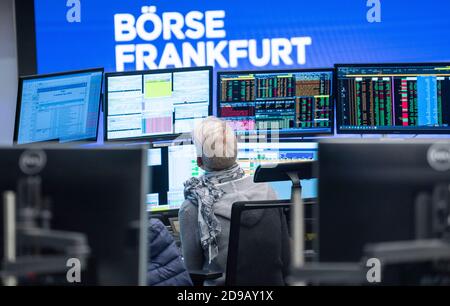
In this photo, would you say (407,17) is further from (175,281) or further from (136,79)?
(175,281)

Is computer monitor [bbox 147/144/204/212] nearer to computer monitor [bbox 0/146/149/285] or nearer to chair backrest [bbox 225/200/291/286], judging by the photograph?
chair backrest [bbox 225/200/291/286]

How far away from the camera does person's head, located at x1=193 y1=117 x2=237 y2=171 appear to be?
326 cm

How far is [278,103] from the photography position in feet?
13.5

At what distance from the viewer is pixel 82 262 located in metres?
Result: 1.29

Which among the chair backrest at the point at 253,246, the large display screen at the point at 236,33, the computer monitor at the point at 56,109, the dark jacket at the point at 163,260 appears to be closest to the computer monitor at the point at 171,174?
the computer monitor at the point at 56,109

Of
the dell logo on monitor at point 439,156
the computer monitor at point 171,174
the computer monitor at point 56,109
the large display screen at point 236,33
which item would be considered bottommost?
the computer monitor at point 171,174

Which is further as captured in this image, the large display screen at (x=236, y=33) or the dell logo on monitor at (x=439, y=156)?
the large display screen at (x=236, y=33)

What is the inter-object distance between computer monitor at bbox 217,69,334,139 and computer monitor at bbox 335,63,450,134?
9 centimetres

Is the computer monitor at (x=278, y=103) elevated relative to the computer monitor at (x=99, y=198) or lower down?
elevated

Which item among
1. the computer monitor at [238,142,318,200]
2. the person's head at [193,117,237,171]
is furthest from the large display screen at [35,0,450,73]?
the person's head at [193,117,237,171]

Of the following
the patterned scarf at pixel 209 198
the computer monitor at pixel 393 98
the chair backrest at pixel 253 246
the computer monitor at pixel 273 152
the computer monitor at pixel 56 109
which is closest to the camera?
the chair backrest at pixel 253 246

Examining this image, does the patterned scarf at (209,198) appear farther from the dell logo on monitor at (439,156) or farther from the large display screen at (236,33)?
the large display screen at (236,33)

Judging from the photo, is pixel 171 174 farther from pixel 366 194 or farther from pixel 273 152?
pixel 366 194

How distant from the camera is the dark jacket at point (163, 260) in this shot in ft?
8.07
